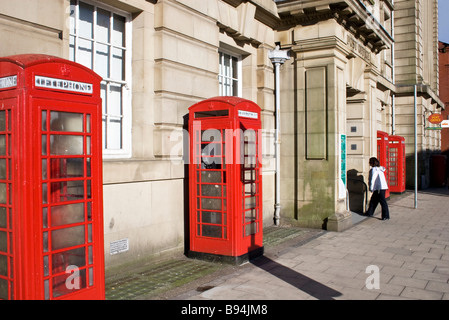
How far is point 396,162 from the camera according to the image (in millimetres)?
17188

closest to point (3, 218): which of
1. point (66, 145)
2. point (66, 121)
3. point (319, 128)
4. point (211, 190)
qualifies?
point (66, 145)

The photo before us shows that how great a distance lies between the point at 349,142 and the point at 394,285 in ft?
23.2

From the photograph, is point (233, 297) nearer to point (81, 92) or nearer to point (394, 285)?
point (394, 285)

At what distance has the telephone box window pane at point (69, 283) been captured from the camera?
13.7ft

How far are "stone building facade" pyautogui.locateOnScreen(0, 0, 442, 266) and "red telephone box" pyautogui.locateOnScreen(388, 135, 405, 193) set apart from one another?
15.4 feet

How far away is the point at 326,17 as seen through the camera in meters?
9.97

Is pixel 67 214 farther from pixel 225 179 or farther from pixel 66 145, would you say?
pixel 225 179

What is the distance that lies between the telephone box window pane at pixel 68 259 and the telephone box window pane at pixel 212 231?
2.86 m

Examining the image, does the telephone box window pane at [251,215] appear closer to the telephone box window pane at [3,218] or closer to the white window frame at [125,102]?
the white window frame at [125,102]

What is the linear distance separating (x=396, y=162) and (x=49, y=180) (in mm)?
15784

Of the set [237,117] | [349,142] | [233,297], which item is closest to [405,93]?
[349,142]

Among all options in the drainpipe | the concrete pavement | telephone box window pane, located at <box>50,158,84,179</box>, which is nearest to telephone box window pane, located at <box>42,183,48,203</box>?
telephone box window pane, located at <box>50,158,84,179</box>

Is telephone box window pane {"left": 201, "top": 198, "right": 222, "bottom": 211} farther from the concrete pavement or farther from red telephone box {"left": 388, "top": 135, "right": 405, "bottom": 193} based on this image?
red telephone box {"left": 388, "top": 135, "right": 405, "bottom": 193}

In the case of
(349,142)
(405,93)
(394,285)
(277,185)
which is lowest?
(394,285)
